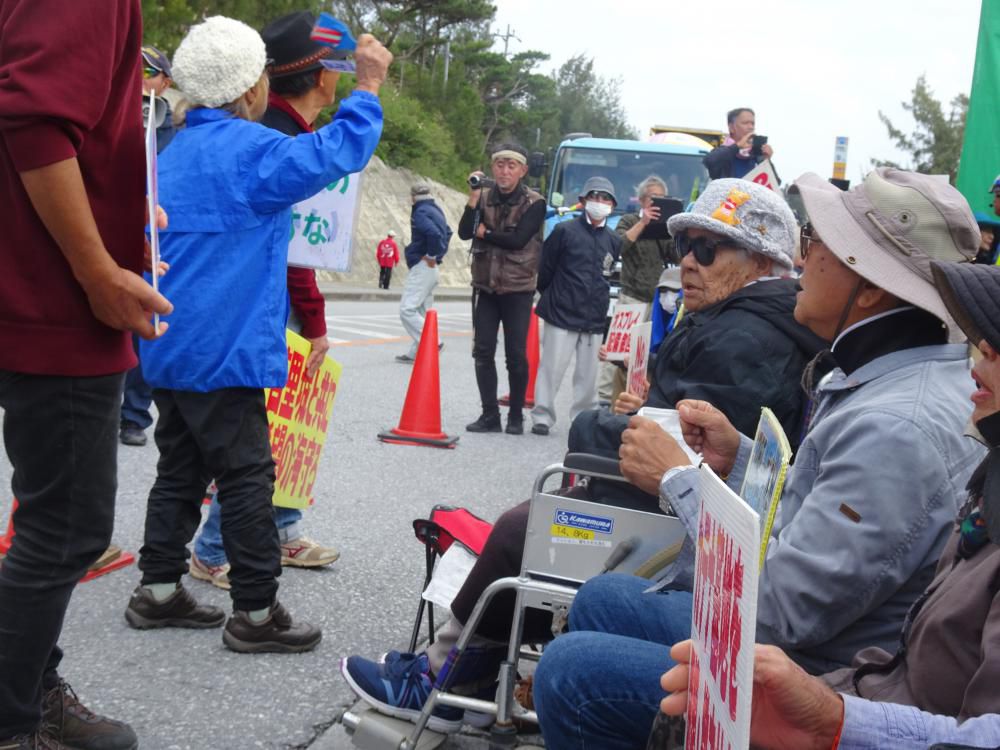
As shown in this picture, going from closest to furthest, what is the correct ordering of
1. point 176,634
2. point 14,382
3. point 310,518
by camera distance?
point 14,382, point 176,634, point 310,518

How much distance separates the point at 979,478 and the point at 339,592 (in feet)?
9.96

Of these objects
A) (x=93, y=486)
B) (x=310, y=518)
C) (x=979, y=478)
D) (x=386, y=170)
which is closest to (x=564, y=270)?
(x=310, y=518)

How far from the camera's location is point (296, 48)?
403cm

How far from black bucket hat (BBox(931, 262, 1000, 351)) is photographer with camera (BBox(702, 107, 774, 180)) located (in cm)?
657

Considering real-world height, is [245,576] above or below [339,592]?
above

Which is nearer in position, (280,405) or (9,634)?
(9,634)

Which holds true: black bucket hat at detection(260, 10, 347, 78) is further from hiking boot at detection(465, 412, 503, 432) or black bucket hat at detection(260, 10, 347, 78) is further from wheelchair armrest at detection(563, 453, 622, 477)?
hiking boot at detection(465, 412, 503, 432)

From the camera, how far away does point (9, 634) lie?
2.48 meters

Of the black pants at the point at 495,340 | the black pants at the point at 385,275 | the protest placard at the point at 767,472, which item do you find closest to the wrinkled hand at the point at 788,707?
the protest placard at the point at 767,472

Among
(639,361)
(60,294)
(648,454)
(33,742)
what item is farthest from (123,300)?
(639,361)

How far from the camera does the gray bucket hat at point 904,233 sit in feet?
7.69

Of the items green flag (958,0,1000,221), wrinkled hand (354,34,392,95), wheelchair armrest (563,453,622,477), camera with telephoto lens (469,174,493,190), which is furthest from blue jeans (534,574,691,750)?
camera with telephoto lens (469,174,493,190)

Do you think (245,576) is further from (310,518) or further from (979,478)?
(979,478)

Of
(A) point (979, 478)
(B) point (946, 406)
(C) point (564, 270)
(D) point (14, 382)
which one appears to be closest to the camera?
(A) point (979, 478)
